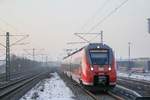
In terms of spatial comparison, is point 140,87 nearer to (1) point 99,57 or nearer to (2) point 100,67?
(1) point 99,57

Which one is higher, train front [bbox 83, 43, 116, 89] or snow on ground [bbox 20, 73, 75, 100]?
train front [bbox 83, 43, 116, 89]

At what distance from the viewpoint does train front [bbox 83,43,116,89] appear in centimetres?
2814

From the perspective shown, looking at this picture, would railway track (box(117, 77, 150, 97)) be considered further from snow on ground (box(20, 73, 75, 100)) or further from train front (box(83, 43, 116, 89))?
snow on ground (box(20, 73, 75, 100))

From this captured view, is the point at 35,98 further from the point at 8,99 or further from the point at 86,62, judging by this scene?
the point at 86,62

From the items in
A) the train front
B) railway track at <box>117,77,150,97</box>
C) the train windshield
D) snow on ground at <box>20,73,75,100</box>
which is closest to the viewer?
snow on ground at <box>20,73,75,100</box>

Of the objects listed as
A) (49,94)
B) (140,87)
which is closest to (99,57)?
(49,94)

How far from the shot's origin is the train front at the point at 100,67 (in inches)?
1108

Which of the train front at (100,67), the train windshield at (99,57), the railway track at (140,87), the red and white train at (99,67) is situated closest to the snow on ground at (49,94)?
the red and white train at (99,67)

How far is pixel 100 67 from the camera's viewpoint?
28.4 meters

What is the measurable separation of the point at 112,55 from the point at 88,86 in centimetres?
265

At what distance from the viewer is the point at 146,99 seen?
1545cm

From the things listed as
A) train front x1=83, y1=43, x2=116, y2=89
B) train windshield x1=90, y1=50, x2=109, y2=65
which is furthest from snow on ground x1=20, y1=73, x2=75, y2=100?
train windshield x1=90, y1=50, x2=109, y2=65

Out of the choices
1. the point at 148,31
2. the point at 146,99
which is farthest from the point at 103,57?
the point at 148,31

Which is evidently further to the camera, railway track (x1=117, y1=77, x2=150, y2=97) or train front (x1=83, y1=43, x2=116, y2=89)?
train front (x1=83, y1=43, x2=116, y2=89)
